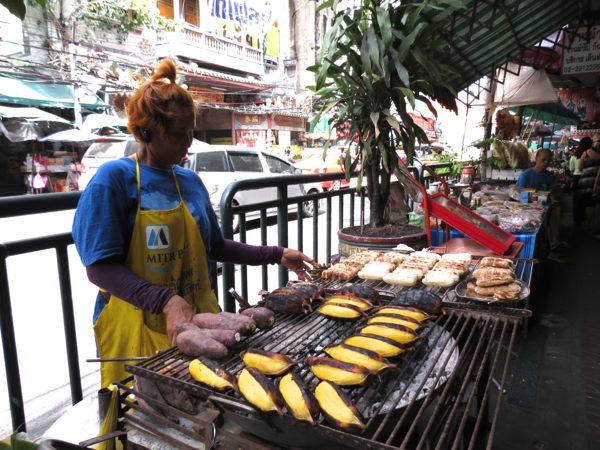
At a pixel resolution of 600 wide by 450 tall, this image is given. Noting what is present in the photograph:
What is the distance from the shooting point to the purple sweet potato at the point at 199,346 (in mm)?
1407

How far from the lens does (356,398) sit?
1285 mm

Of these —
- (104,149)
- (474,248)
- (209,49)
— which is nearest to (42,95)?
(104,149)

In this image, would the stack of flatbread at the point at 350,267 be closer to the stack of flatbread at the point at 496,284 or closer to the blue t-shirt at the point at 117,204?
the stack of flatbread at the point at 496,284

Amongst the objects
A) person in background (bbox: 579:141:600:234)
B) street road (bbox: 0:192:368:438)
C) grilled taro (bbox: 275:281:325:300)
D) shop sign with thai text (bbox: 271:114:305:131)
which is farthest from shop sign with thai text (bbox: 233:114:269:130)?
grilled taro (bbox: 275:281:325:300)

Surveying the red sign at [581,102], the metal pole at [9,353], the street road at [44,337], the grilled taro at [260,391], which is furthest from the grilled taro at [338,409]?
the red sign at [581,102]

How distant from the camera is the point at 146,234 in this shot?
6.07ft

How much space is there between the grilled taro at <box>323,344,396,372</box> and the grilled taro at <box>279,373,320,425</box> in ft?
0.77

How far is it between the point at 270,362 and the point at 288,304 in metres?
0.51

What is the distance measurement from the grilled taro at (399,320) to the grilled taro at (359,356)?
0.28 meters

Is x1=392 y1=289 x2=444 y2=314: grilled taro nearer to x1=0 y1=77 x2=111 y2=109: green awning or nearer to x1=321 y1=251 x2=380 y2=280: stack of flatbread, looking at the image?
x1=321 y1=251 x2=380 y2=280: stack of flatbread

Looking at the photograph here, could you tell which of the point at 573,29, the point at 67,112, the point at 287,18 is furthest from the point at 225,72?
the point at 573,29

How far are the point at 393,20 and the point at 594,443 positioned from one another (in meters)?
3.64

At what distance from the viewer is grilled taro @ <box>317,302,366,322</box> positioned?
1763 mm

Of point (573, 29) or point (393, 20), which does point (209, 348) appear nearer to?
point (393, 20)
